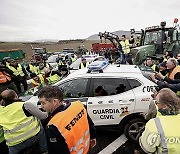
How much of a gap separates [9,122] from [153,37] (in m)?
11.3

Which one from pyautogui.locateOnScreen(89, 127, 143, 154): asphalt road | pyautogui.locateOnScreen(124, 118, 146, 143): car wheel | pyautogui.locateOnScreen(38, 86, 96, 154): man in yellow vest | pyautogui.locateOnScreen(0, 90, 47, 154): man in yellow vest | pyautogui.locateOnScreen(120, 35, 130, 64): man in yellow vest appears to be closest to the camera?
pyautogui.locateOnScreen(38, 86, 96, 154): man in yellow vest

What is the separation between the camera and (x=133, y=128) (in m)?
4.70

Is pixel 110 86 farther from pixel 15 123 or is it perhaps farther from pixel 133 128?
pixel 15 123

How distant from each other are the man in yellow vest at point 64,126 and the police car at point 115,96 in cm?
221

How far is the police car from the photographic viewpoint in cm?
456

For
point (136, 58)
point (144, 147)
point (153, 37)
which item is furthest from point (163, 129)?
point (153, 37)

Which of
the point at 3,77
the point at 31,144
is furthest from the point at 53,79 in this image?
the point at 31,144

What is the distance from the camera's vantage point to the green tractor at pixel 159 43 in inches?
446

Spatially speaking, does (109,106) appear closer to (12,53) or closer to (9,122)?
(9,122)

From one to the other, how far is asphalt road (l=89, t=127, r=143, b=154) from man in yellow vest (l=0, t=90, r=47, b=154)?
192 centimetres

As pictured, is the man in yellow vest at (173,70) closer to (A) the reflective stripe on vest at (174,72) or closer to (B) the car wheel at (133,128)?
(A) the reflective stripe on vest at (174,72)

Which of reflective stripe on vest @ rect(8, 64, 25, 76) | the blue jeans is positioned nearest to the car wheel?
the blue jeans

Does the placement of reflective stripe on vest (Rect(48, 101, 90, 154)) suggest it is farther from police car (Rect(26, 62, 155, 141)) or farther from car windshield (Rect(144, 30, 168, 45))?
car windshield (Rect(144, 30, 168, 45))

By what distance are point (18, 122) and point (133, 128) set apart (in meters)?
2.64
